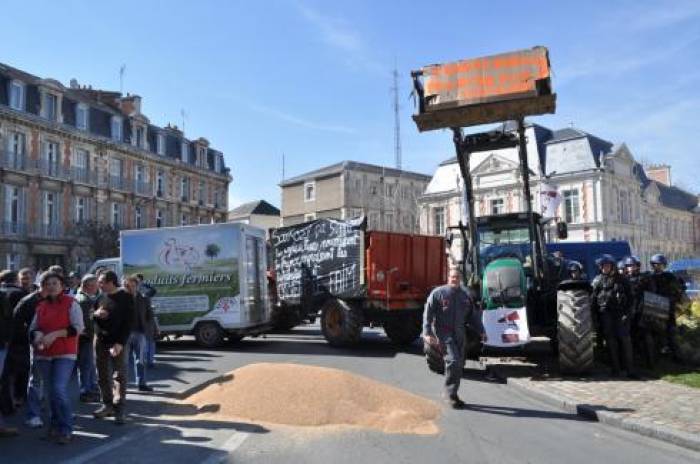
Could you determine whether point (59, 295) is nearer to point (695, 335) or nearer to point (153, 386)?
point (153, 386)

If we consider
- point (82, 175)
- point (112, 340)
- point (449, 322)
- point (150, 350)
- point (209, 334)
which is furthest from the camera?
point (82, 175)

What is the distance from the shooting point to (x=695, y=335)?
11539 mm

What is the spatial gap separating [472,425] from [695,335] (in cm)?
619

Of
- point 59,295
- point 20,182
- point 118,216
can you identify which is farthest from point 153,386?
point 118,216

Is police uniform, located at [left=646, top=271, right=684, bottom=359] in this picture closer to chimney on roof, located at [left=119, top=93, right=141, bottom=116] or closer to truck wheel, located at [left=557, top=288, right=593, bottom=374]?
truck wheel, located at [left=557, top=288, right=593, bottom=374]

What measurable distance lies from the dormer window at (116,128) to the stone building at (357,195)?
21.8 meters

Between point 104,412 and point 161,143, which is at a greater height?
point 161,143

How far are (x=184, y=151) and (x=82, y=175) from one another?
455 inches

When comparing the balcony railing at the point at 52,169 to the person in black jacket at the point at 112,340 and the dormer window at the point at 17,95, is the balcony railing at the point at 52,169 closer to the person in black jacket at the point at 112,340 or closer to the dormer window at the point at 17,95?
the dormer window at the point at 17,95

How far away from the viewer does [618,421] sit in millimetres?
7395

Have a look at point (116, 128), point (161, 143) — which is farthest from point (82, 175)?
point (161, 143)

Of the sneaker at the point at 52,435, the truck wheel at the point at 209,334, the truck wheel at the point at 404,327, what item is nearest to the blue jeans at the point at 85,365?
the sneaker at the point at 52,435

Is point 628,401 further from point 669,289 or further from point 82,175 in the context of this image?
point 82,175

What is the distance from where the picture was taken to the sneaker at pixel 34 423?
754 cm
